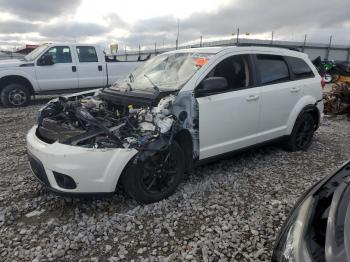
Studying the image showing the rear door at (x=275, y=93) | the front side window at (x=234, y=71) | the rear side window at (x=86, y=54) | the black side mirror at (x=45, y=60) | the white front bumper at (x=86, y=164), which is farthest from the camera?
the rear side window at (x=86, y=54)

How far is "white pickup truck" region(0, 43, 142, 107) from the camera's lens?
363 inches

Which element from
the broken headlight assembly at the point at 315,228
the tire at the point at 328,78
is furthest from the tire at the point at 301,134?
the tire at the point at 328,78

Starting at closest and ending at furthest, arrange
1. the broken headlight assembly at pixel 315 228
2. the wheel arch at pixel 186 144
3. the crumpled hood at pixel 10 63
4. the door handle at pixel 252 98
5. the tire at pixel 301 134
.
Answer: the broken headlight assembly at pixel 315 228
the wheel arch at pixel 186 144
the door handle at pixel 252 98
the tire at pixel 301 134
the crumpled hood at pixel 10 63

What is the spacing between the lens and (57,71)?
9750mm

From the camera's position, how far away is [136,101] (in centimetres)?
366

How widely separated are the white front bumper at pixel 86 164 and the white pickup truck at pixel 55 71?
23.1ft

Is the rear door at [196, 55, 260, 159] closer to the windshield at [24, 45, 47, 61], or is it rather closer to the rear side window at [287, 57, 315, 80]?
the rear side window at [287, 57, 315, 80]

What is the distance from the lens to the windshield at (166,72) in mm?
3824

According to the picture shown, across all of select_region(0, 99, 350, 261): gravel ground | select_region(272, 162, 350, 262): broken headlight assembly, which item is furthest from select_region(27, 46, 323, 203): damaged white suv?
select_region(272, 162, 350, 262): broken headlight assembly

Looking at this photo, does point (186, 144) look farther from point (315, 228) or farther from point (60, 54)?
point (60, 54)

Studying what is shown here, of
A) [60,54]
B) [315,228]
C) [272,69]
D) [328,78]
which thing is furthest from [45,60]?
[328,78]

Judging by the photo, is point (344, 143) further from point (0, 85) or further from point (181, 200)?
point (0, 85)

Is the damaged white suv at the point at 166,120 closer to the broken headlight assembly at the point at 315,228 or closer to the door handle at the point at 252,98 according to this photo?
A: the door handle at the point at 252,98

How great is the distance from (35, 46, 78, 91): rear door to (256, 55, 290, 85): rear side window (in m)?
7.01
